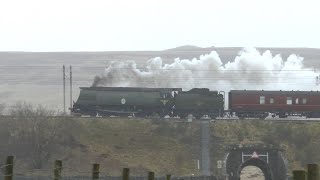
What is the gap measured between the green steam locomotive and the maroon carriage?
1723 mm

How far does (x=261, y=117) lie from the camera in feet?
190

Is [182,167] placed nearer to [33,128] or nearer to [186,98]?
[186,98]

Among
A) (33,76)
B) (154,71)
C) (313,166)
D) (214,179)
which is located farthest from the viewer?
(33,76)

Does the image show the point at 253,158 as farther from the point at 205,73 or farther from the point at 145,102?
the point at 205,73

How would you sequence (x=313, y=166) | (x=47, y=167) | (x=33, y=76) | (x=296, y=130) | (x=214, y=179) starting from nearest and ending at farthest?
(x=313, y=166) → (x=214, y=179) → (x=47, y=167) → (x=296, y=130) → (x=33, y=76)

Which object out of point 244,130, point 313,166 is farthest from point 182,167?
point 313,166

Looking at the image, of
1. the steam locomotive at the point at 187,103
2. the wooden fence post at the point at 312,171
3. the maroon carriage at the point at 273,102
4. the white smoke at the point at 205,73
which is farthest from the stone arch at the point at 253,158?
the wooden fence post at the point at 312,171

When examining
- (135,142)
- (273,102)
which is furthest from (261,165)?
(135,142)

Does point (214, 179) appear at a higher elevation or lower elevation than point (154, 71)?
lower

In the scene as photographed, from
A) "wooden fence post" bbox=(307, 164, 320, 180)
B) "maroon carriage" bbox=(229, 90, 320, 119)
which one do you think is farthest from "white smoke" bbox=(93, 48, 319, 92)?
"wooden fence post" bbox=(307, 164, 320, 180)

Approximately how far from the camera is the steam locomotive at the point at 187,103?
185ft

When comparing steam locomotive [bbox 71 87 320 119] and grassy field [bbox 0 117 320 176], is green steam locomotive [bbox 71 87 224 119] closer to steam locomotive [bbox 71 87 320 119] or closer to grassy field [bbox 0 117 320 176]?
steam locomotive [bbox 71 87 320 119]

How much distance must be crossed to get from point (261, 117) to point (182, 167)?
11612mm

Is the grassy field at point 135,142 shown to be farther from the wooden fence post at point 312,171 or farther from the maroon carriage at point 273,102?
the wooden fence post at point 312,171
